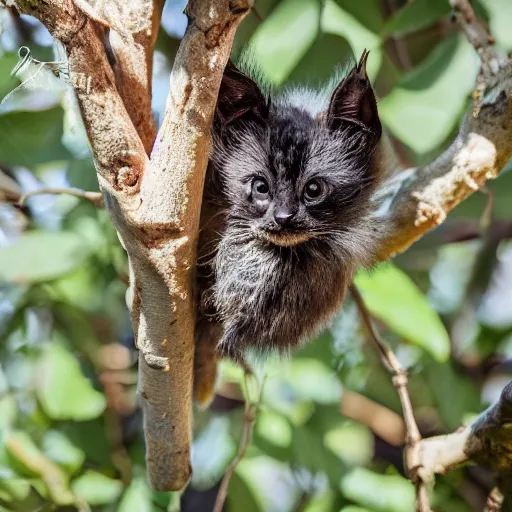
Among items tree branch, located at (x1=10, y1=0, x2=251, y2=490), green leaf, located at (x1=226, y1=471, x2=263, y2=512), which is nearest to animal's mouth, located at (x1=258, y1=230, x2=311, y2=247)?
tree branch, located at (x1=10, y1=0, x2=251, y2=490)

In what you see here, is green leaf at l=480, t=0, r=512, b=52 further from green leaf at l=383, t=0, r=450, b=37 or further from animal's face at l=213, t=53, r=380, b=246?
animal's face at l=213, t=53, r=380, b=246

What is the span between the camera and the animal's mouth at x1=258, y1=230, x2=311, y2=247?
4.05 feet

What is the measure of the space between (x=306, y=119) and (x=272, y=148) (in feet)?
0.40

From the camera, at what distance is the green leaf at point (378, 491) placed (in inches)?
71.1

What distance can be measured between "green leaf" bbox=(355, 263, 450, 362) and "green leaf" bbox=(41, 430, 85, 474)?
89cm

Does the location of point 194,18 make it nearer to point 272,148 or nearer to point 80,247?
point 272,148

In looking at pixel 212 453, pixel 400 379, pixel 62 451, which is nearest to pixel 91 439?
pixel 62 451

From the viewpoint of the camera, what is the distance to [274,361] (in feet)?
6.02

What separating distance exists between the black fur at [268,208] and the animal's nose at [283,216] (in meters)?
0.06

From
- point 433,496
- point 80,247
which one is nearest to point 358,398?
point 433,496

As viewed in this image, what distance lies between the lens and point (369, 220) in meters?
1.39

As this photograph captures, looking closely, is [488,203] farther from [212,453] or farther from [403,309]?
[212,453]

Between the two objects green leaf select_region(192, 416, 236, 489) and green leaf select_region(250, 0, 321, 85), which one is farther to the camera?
green leaf select_region(192, 416, 236, 489)

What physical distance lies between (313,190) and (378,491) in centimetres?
94
